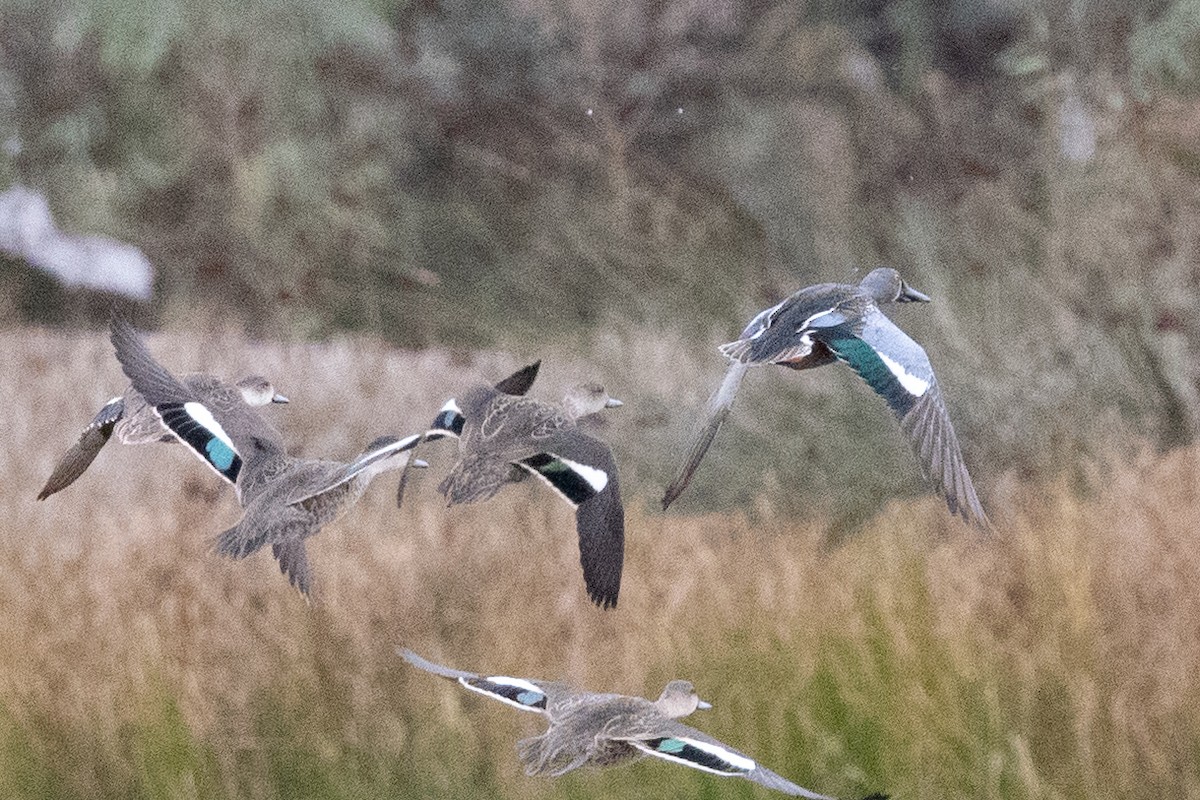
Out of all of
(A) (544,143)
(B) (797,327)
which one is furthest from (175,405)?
(A) (544,143)

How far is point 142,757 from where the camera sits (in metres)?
1.84

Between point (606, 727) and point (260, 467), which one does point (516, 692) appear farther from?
point (260, 467)

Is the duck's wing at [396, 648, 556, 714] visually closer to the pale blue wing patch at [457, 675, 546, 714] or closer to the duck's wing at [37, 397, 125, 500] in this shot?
the pale blue wing patch at [457, 675, 546, 714]

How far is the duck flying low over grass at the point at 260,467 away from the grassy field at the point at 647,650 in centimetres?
57

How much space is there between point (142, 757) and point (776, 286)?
141 centimetres

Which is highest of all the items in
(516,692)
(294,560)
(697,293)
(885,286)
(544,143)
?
(885,286)

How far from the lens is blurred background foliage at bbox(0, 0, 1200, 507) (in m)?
2.93

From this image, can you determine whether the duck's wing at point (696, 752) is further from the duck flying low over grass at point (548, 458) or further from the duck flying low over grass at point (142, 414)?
the duck flying low over grass at point (142, 414)

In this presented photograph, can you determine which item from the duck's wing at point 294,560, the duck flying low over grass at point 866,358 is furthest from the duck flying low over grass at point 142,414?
the duck flying low over grass at point 866,358

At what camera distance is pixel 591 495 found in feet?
Answer: 3.93

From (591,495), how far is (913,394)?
10.3 inches

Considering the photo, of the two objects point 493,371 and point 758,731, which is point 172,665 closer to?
point 758,731

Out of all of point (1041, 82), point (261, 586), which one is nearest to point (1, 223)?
point (261, 586)

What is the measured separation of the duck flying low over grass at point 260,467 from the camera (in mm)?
1199
